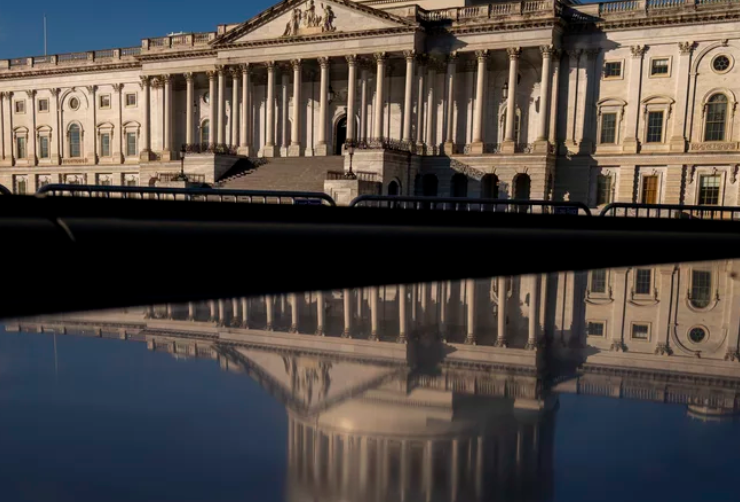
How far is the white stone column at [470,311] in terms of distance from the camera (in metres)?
3.59

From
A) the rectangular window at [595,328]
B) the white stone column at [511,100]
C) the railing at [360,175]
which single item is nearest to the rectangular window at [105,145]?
the railing at [360,175]

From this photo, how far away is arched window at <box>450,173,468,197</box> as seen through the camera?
4171 centimetres

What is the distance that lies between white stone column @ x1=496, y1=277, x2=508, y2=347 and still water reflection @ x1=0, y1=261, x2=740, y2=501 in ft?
0.12

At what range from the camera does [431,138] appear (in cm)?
4272

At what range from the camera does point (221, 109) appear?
48000 millimetres

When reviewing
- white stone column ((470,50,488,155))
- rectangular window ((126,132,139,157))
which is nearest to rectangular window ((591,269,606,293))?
white stone column ((470,50,488,155))

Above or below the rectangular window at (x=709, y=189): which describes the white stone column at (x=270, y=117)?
above

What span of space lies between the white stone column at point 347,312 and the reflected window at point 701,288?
3198 millimetres

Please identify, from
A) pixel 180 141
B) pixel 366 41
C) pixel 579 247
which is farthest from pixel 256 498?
pixel 180 141

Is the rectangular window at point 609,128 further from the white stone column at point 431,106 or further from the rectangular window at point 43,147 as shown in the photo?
the rectangular window at point 43,147

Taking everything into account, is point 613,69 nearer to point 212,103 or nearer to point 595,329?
point 212,103

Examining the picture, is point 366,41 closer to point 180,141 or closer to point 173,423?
point 180,141

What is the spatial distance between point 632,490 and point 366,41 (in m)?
43.1

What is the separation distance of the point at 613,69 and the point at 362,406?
1682 inches
